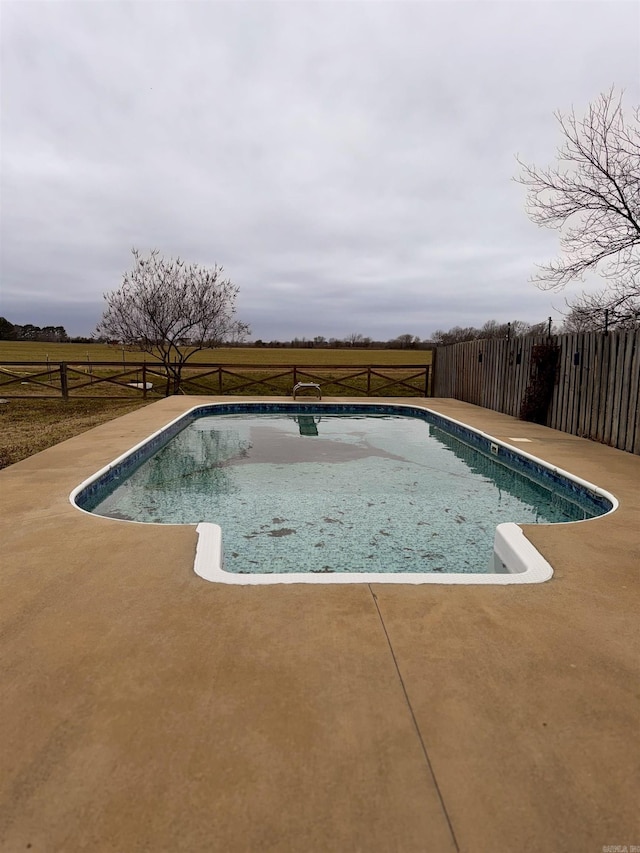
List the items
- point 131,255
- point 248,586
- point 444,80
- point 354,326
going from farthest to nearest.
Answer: point 354,326
point 131,255
point 444,80
point 248,586

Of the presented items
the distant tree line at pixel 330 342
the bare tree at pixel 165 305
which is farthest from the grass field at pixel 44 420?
the distant tree line at pixel 330 342

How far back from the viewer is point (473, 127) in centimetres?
1055

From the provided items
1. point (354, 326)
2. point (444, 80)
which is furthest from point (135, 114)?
point (354, 326)

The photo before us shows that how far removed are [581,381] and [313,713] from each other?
22.8 feet

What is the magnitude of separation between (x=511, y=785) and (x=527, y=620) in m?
0.94

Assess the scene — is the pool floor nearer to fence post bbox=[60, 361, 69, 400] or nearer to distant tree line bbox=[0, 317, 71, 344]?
fence post bbox=[60, 361, 69, 400]

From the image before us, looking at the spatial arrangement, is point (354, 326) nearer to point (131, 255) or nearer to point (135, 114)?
point (131, 255)

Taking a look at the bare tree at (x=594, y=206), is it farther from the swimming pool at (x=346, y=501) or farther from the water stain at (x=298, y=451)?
the water stain at (x=298, y=451)

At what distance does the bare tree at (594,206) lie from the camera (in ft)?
27.8

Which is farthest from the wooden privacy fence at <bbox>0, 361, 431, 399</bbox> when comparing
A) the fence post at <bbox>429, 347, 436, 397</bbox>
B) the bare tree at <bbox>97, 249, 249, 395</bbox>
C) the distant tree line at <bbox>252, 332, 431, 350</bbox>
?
the distant tree line at <bbox>252, 332, 431, 350</bbox>

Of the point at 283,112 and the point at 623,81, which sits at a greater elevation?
the point at 283,112

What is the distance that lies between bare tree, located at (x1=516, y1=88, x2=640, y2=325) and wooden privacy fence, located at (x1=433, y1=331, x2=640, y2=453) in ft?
5.73

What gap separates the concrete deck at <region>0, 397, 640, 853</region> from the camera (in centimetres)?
121

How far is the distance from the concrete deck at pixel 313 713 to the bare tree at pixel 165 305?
489 inches
